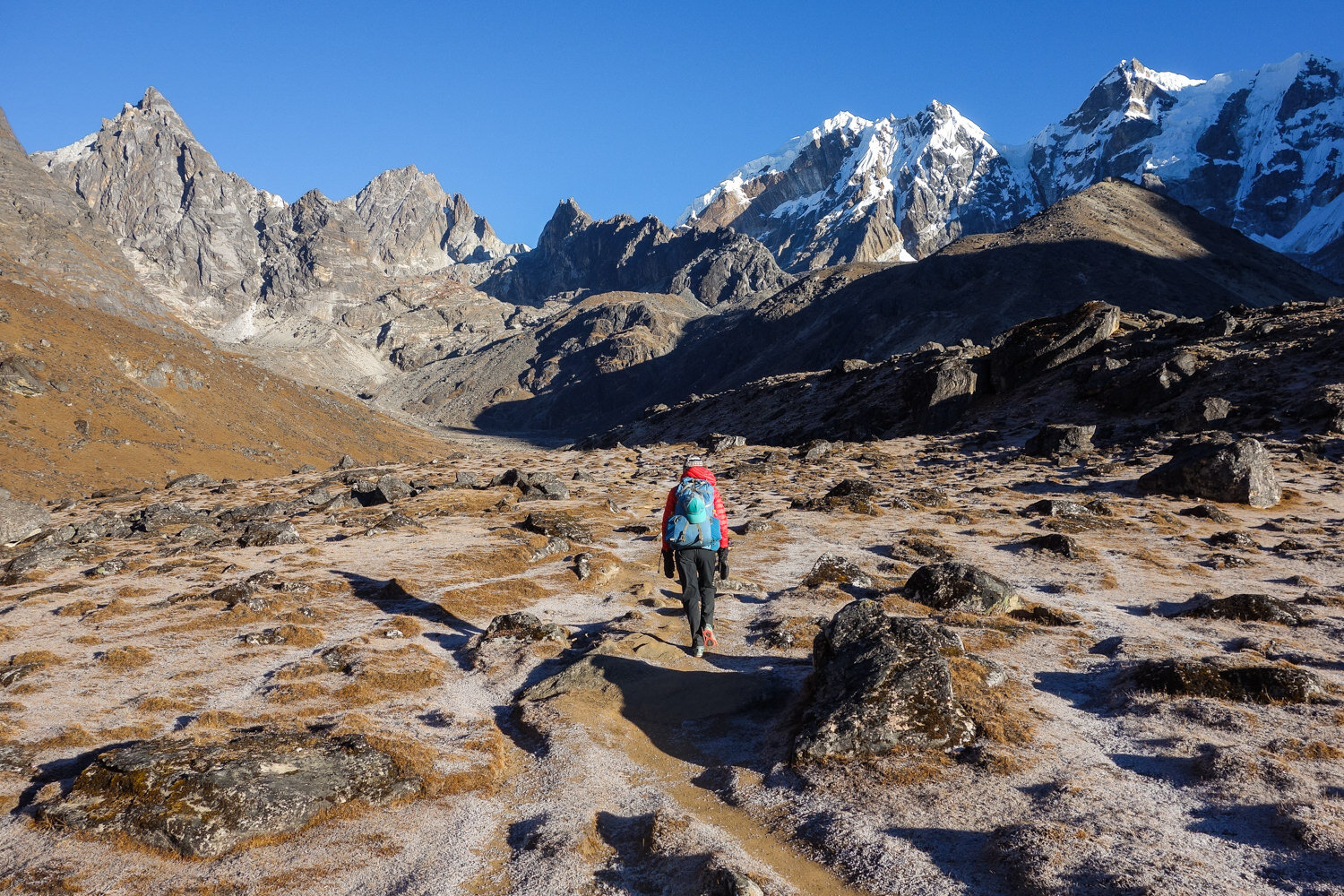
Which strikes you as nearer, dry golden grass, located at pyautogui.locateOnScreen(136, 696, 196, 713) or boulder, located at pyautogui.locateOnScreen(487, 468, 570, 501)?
dry golden grass, located at pyautogui.locateOnScreen(136, 696, 196, 713)

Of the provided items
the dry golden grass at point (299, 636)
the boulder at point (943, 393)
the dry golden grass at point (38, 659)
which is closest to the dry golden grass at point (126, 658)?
the dry golden grass at point (38, 659)

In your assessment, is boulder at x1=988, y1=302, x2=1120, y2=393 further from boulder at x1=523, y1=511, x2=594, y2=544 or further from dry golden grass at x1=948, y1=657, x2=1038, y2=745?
dry golden grass at x1=948, y1=657, x2=1038, y2=745

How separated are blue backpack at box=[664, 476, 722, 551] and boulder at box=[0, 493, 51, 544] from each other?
2346cm

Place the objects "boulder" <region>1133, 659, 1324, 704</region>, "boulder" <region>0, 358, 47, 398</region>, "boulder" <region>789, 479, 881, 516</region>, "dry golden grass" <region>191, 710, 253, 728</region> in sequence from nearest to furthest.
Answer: "boulder" <region>1133, 659, 1324, 704</region>, "dry golden grass" <region>191, 710, 253, 728</region>, "boulder" <region>789, 479, 881, 516</region>, "boulder" <region>0, 358, 47, 398</region>

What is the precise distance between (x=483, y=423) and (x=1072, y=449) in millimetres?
163287

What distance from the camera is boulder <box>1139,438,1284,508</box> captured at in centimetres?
1870

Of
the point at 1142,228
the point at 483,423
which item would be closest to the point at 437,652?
the point at 1142,228

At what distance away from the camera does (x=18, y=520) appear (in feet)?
71.8

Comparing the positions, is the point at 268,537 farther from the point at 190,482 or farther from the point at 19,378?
the point at 19,378

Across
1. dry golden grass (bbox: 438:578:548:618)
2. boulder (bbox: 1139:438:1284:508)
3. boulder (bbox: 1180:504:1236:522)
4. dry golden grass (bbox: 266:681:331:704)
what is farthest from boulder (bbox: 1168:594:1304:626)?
dry golden grass (bbox: 266:681:331:704)

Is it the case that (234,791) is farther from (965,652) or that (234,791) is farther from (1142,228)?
(1142,228)

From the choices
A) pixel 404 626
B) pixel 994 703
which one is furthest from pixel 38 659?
pixel 994 703

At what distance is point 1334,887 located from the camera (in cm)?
440

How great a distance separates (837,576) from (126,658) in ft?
39.1
